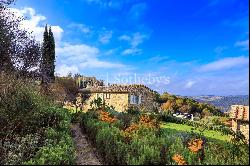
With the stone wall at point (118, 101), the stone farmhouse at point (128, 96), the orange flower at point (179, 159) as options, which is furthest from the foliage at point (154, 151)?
the stone wall at point (118, 101)

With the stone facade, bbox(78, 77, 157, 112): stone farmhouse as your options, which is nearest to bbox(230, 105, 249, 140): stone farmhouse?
bbox(78, 77, 157, 112): stone farmhouse

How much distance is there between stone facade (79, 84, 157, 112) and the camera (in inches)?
1875

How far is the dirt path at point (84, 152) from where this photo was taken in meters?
14.3

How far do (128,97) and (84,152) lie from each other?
3156 cm

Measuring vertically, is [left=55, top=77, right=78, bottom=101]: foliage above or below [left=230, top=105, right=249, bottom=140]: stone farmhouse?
above

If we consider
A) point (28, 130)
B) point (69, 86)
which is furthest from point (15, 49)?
point (69, 86)

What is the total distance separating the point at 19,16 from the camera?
26484 millimetres

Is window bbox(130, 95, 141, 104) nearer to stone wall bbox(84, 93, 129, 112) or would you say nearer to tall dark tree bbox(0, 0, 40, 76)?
stone wall bbox(84, 93, 129, 112)

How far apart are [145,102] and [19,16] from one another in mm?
26265

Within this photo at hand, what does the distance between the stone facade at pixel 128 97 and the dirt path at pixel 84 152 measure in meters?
27.1

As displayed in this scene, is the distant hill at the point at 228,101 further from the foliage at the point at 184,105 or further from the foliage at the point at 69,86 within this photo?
the foliage at the point at 69,86

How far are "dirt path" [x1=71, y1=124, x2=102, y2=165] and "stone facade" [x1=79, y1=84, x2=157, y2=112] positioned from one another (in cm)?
2712

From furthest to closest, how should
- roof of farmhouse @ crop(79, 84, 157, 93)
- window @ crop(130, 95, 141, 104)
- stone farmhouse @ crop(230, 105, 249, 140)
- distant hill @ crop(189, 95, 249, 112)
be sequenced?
roof of farmhouse @ crop(79, 84, 157, 93) < window @ crop(130, 95, 141, 104) < distant hill @ crop(189, 95, 249, 112) < stone farmhouse @ crop(230, 105, 249, 140)

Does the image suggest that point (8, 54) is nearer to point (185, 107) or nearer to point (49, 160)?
point (49, 160)
